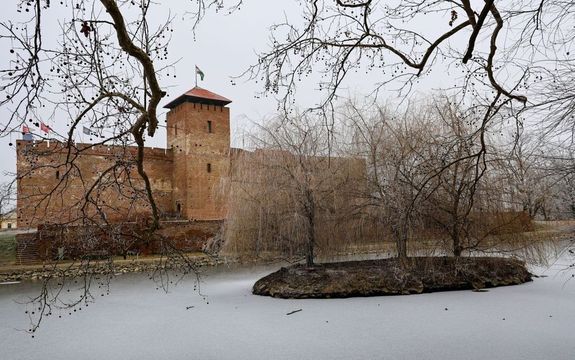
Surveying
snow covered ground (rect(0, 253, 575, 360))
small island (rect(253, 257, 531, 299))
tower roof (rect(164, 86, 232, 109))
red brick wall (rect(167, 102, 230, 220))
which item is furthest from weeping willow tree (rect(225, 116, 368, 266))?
tower roof (rect(164, 86, 232, 109))

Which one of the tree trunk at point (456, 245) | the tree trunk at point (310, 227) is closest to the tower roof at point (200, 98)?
the tree trunk at point (310, 227)

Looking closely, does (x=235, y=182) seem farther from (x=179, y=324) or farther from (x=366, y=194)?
(x=179, y=324)

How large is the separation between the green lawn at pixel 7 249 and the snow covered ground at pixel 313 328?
7.34 m

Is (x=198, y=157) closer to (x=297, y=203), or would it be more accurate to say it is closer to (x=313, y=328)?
(x=297, y=203)

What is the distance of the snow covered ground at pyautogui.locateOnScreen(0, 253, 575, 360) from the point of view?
491 centimetres

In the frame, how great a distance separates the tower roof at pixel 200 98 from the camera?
21.2m

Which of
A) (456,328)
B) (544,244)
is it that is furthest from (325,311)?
(544,244)

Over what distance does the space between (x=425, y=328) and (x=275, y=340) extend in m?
1.78

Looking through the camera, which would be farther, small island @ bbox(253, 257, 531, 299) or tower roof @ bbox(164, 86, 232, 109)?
tower roof @ bbox(164, 86, 232, 109)

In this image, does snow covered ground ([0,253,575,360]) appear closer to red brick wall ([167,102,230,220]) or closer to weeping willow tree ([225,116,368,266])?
weeping willow tree ([225,116,368,266])

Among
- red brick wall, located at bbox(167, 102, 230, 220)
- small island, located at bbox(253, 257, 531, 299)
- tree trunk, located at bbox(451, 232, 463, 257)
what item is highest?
red brick wall, located at bbox(167, 102, 230, 220)

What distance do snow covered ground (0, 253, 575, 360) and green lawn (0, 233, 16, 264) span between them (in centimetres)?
734

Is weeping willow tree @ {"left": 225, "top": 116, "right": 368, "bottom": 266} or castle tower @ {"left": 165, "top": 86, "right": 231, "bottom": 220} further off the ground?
castle tower @ {"left": 165, "top": 86, "right": 231, "bottom": 220}

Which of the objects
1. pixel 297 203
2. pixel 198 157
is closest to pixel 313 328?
pixel 297 203
